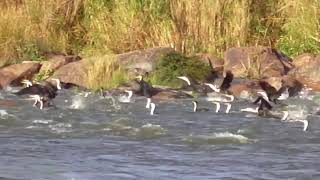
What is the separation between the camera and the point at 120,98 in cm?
1457

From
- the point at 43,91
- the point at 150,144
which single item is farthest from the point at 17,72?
the point at 150,144

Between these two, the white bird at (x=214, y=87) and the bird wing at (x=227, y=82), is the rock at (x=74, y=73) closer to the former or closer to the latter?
the white bird at (x=214, y=87)

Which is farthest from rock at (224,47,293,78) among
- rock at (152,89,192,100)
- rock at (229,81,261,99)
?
rock at (152,89,192,100)

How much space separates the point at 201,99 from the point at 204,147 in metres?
4.82

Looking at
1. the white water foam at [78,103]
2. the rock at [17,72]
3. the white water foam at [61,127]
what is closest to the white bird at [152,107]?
the white water foam at [78,103]

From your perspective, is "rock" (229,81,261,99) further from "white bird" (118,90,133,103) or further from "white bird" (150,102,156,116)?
"white bird" (150,102,156,116)

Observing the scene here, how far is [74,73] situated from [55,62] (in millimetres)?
1230

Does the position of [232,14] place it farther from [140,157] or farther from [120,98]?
[140,157]

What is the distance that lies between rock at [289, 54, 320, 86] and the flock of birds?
64cm

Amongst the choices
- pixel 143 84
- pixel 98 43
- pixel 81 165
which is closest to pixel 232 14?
pixel 98 43

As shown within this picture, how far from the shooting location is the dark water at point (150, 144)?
27.9 feet

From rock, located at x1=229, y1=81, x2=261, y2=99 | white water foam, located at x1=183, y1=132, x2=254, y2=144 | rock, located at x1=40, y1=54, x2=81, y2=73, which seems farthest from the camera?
rock, located at x1=40, y1=54, x2=81, y2=73

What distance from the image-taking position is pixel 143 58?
17.0 m

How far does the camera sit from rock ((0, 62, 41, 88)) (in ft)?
54.5
